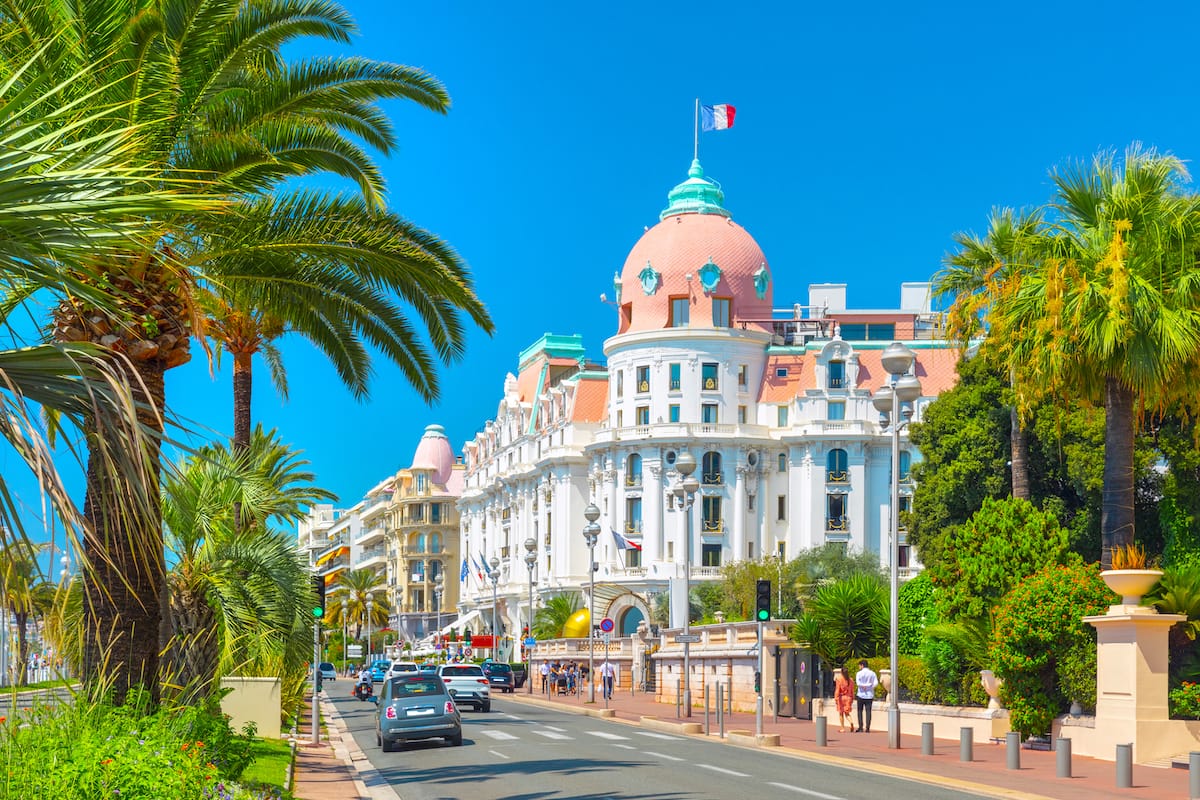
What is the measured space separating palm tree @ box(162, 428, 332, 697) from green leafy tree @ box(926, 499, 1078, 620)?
50.5 feet

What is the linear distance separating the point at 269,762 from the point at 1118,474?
1684cm

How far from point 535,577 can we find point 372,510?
2812 inches

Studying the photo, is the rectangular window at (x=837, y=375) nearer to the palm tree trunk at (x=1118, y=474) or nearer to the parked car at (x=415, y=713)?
the palm tree trunk at (x=1118, y=474)

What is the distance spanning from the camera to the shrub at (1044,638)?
26422mm

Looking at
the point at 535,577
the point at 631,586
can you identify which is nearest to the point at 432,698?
the point at 631,586

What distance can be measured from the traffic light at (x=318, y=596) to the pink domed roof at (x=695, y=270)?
64.4 metres

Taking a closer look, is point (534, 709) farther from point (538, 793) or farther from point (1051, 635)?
point (538, 793)

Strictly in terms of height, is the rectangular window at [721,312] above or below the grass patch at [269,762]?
above

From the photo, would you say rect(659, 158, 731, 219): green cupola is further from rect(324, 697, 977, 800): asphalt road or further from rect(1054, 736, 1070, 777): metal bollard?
rect(1054, 736, 1070, 777): metal bollard

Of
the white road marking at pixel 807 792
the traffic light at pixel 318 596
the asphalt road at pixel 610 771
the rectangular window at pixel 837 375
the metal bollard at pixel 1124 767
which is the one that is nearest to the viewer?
the white road marking at pixel 807 792

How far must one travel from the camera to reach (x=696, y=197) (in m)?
94.9

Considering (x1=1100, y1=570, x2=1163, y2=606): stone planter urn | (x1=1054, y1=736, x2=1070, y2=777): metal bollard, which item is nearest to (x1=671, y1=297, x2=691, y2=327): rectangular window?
(x1=1100, y1=570, x2=1163, y2=606): stone planter urn

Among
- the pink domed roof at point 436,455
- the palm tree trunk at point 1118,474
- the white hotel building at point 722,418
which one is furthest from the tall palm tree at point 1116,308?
the pink domed roof at point 436,455

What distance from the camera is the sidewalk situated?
62.4 feet
